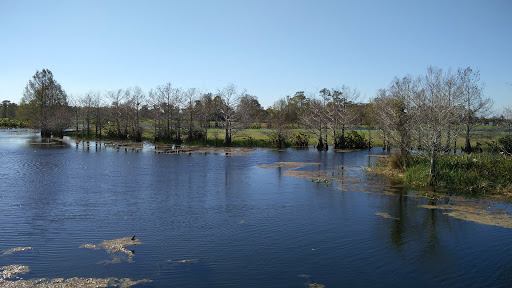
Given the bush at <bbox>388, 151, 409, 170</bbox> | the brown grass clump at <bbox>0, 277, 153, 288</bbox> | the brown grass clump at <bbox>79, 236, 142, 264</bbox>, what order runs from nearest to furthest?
the brown grass clump at <bbox>0, 277, 153, 288</bbox>
the brown grass clump at <bbox>79, 236, 142, 264</bbox>
the bush at <bbox>388, 151, 409, 170</bbox>

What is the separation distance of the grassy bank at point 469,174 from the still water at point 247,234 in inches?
117

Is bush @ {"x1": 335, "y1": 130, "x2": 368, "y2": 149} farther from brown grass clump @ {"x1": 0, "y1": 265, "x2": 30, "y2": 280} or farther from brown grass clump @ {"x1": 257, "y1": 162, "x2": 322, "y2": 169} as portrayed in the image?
brown grass clump @ {"x1": 0, "y1": 265, "x2": 30, "y2": 280}

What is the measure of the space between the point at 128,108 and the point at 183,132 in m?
12.9

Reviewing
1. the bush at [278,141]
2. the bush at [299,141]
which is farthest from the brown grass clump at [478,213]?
the bush at [299,141]

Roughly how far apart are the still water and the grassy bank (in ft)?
9.72

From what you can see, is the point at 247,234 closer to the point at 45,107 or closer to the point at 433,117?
the point at 433,117

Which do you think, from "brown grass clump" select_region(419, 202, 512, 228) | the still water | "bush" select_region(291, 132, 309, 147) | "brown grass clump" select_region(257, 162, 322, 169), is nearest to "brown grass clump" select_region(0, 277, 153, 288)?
the still water

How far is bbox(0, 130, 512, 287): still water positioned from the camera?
1098 centimetres

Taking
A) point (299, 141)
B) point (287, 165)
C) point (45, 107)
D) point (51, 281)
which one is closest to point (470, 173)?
point (287, 165)

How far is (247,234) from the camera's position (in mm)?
14664

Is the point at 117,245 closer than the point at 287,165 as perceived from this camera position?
Yes

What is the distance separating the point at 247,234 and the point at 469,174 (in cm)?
1730

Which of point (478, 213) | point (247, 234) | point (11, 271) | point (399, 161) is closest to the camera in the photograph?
point (11, 271)

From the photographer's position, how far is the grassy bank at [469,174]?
2317cm
